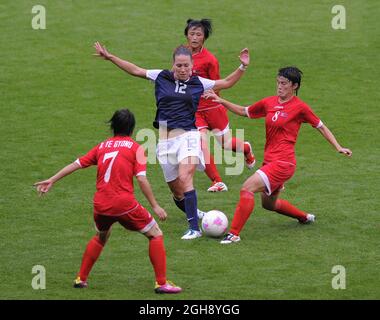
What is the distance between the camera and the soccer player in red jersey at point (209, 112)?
15047 millimetres

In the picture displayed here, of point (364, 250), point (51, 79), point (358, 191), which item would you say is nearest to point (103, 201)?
point (364, 250)

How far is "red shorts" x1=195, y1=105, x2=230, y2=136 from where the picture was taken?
15.9 meters

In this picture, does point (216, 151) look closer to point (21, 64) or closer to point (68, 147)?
point (68, 147)

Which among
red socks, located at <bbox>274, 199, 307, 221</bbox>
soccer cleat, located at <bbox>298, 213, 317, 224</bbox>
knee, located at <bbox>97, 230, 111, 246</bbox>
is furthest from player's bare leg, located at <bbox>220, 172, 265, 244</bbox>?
knee, located at <bbox>97, 230, 111, 246</bbox>

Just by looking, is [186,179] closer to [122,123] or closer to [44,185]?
[122,123]

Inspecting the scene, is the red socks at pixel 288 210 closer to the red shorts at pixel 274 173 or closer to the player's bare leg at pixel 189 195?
the red shorts at pixel 274 173

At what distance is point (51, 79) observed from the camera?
21969mm

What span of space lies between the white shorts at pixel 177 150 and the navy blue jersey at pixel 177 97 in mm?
145

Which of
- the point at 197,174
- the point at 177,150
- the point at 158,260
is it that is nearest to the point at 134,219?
the point at 158,260

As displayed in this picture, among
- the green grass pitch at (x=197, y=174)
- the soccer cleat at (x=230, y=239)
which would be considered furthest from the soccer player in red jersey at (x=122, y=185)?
the soccer cleat at (x=230, y=239)

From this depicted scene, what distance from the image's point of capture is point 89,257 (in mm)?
11039

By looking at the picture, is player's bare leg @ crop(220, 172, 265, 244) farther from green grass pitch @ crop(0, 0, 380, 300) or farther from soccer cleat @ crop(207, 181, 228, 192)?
soccer cleat @ crop(207, 181, 228, 192)

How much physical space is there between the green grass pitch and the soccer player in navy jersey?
66 centimetres

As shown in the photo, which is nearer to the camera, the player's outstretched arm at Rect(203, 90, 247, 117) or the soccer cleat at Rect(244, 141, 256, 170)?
the player's outstretched arm at Rect(203, 90, 247, 117)
